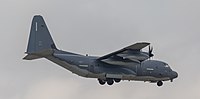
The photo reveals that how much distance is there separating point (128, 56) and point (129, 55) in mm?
192

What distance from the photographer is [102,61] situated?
141375 mm

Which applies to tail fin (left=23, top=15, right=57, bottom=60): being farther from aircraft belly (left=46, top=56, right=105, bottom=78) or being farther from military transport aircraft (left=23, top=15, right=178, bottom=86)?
aircraft belly (left=46, top=56, right=105, bottom=78)

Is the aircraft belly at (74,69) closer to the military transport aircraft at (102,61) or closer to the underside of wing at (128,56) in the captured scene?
the military transport aircraft at (102,61)

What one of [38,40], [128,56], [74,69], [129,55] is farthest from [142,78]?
[38,40]

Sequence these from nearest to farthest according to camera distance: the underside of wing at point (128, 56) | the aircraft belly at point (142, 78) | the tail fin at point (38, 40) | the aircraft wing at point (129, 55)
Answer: the aircraft wing at point (129, 55)
the underside of wing at point (128, 56)
the tail fin at point (38, 40)
the aircraft belly at point (142, 78)

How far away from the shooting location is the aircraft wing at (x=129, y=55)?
13838cm

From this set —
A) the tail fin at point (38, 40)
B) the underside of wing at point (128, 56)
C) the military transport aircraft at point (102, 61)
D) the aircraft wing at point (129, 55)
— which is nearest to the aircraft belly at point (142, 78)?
the military transport aircraft at point (102, 61)

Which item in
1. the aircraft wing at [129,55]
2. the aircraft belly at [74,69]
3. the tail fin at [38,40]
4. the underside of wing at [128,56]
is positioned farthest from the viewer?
the aircraft belly at [74,69]

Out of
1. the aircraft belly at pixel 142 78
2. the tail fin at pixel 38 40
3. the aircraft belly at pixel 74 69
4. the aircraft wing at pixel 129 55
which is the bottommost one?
the aircraft belly at pixel 142 78

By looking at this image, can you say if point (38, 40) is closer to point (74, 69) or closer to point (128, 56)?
point (74, 69)

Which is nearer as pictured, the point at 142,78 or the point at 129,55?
the point at 129,55

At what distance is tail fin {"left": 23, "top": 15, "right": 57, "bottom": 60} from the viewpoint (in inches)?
5482

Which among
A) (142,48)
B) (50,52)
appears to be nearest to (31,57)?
(50,52)

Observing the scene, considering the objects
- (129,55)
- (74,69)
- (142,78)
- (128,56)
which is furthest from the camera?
(142,78)
